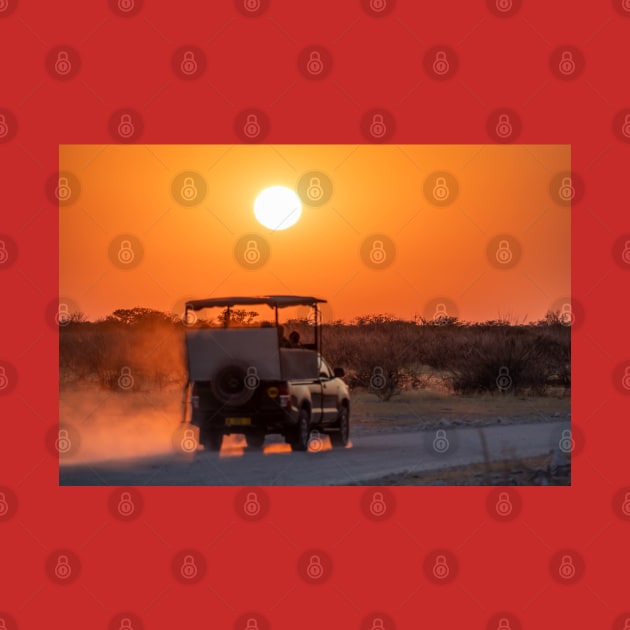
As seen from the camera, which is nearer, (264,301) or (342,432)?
(264,301)

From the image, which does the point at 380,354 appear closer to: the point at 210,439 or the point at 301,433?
the point at 301,433

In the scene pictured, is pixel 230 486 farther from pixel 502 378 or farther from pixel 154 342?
pixel 154 342

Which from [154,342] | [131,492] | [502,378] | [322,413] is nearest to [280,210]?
[322,413]

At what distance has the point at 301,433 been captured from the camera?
23.1m

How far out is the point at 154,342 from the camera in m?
56.3

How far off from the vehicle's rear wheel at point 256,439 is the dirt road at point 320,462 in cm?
23

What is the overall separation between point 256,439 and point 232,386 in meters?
1.26

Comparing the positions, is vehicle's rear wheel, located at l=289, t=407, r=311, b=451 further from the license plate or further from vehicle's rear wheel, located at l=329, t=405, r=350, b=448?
vehicle's rear wheel, located at l=329, t=405, r=350, b=448

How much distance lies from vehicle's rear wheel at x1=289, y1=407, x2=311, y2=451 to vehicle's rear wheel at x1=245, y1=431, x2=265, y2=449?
563mm

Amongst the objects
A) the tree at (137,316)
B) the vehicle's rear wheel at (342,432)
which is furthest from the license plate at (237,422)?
the tree at (137,316)

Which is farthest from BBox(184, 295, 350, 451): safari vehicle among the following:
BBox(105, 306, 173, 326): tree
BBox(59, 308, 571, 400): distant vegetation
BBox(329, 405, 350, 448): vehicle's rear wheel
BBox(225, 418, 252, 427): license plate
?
BBox(105, 306, 173, 326): tree

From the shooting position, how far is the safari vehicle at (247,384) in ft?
74.1

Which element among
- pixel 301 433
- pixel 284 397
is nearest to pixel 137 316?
pixel 301 433

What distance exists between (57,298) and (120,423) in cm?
1424
